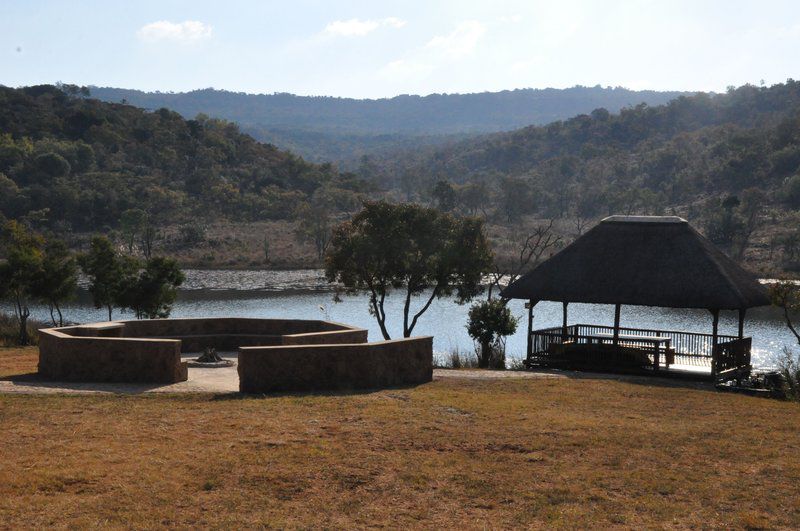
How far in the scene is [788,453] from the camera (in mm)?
12320

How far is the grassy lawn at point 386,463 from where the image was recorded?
380 inches

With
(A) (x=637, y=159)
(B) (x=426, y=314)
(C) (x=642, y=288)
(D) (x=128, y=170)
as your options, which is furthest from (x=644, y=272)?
(A) (x=637, y=159)

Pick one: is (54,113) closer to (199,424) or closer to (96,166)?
(96,166)

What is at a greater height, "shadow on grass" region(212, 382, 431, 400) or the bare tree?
the bare tree

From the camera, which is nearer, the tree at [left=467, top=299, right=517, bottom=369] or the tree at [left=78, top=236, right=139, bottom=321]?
the tree at [left=467, top=299, right=517, bottom=369]

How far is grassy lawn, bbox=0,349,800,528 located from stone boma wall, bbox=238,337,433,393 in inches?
27.7

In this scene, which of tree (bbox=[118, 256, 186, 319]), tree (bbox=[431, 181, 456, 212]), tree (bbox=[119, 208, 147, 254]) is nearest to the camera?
tree (bbox=[118, 256, 186, 319])

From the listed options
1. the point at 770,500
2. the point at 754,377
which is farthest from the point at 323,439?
the point at 754,377

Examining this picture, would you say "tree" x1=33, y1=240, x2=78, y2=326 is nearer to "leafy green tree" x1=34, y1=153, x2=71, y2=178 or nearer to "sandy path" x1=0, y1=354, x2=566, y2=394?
"sandy path" x1=0, y1=354, x2=566, y2=394

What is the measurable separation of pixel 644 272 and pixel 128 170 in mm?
92128

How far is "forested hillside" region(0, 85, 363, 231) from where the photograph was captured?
91250mm

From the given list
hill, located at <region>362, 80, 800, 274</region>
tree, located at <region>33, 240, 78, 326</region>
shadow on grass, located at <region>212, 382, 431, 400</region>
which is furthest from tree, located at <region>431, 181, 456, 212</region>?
shadow on grass, located at <region>212, 382, 431, 400</region>

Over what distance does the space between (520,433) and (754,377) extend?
9728 mm

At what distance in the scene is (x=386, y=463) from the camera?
11.3 meters
